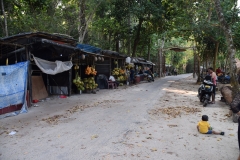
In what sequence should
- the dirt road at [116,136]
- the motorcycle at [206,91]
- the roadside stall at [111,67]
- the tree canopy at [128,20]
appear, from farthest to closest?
the roadside stall at [111,67]
the tree canopy at [128,20]
the motorcycle at [206,91]
the dirt road at [116,136]

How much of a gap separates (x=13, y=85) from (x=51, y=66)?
9.70 feet

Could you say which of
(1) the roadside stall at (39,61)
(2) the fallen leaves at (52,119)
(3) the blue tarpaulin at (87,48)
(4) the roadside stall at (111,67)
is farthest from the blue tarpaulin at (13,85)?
(4) the roadside stall at (111,67)

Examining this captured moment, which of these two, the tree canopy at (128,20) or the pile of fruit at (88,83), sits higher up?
the tree canopy at (128,20)

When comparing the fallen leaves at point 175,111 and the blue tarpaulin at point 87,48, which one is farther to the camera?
the blue tarpaulin at point 87,48

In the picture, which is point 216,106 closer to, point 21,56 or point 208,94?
point 208,94

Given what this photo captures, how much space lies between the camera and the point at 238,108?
3396 millimetres

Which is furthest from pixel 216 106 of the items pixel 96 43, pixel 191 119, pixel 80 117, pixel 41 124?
pixel 96 43

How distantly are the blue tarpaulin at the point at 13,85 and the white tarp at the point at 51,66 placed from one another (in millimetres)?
1319

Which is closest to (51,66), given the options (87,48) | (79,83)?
(79,83)

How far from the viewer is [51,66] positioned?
10641 mm

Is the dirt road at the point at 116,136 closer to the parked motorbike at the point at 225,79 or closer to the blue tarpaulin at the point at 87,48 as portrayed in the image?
the blue tarpaulin at the point at 87,48

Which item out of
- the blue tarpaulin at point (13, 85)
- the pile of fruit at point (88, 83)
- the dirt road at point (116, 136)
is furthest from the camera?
the pile of fruit at point (88, 83)

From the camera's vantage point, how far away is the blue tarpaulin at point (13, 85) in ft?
24.4

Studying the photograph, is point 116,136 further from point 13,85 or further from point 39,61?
point 39,61
